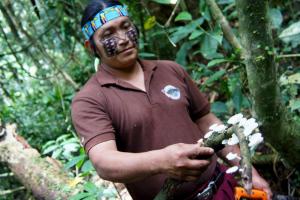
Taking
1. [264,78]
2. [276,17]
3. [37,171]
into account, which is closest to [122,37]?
[264,78]

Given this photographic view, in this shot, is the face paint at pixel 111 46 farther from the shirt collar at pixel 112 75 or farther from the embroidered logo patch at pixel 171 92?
the embroidered logo patch at pixel 171 92

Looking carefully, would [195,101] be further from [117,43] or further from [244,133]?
[244,133]

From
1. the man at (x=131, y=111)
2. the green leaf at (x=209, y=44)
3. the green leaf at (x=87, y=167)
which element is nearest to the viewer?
the man at (x=131, y=111)

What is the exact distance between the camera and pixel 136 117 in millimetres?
1965

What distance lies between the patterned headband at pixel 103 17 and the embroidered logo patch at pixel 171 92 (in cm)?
47

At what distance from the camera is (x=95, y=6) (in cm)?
220

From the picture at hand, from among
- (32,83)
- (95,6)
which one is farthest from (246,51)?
(32,83)

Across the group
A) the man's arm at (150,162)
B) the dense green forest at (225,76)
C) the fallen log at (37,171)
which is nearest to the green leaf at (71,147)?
the dense green forest at (225,76)

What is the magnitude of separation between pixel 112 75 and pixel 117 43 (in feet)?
0.55

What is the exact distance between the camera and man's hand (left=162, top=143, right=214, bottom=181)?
4.58 ft

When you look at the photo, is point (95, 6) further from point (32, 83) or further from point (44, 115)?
point (32, 83)

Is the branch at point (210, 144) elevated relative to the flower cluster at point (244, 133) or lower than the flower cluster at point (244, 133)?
lower

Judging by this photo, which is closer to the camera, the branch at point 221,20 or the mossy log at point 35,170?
the branch at point 221,20

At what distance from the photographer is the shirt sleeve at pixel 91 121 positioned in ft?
A: 5.91
